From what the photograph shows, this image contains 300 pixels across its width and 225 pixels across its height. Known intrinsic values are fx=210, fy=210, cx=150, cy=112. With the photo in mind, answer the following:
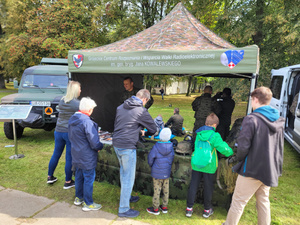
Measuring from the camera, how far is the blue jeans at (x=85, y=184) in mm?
3064

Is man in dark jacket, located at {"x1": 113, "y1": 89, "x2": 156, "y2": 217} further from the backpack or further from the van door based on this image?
the van door

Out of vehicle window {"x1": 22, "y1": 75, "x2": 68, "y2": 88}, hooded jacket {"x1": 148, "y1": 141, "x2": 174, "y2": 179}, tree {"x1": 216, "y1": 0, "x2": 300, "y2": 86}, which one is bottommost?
hooded jacket {"x1": 148, "y1": 141, "x2": 174, "y2": 179}

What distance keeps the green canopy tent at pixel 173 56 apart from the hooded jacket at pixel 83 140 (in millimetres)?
1132

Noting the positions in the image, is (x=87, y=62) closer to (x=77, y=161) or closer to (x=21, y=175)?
(x=77, y=161)

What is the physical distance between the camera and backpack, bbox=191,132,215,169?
2.83m

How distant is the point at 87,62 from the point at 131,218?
270 cm

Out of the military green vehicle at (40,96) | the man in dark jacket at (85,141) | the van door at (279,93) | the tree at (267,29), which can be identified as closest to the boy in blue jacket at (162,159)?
the man in dark jacket at (85,141)

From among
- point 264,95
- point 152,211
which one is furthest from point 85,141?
point 264,95

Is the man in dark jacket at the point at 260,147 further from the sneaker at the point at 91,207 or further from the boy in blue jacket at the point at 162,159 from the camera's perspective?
the sneaker at the point at 91,207

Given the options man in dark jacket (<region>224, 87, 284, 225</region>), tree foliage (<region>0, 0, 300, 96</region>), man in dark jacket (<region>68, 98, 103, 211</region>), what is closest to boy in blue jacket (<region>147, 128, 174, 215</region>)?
man in dark jacket (<region>68, 98, 103, 211</region>)

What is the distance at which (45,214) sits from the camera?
10.1 ft

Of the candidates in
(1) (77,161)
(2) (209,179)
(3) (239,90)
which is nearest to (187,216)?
(2) (209,179)

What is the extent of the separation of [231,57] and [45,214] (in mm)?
3525

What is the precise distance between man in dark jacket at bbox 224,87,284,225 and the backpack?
479 mm
